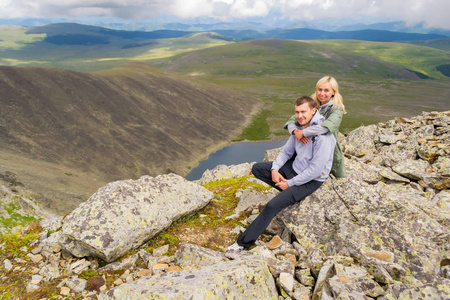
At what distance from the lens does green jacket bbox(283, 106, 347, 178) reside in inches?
371

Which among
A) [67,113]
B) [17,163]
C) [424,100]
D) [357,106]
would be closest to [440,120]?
[17,163]

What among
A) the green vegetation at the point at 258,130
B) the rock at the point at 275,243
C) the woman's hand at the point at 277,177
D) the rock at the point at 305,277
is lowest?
the green vegetation at the point at 258,130

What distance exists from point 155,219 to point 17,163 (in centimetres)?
6593

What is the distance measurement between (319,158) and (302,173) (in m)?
0.84

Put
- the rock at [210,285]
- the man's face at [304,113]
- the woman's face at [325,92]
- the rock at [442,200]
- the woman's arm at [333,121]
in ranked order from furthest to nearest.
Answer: the rock at [442,200], the woman's face at [325,92], the man's face at [304,113], the woman's arm at [333,121], the rock at [210,285]

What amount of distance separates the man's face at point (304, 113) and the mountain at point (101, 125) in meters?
54.7

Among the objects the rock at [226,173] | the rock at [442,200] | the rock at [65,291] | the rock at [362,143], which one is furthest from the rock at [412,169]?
the rock at [65,291]

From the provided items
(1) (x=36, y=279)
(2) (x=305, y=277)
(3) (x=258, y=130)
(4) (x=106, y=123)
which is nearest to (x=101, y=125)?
(4) (x=106, y=123)

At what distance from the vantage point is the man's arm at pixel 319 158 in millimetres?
9461

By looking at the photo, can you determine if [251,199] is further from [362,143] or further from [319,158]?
[362,143]

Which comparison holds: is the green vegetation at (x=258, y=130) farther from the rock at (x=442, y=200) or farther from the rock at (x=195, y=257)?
the rock at (x=195, y=257)

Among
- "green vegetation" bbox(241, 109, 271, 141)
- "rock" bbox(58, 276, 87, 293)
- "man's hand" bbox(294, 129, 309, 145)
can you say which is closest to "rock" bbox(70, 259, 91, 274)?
"rock" bbox(58, 276, 87, 293)

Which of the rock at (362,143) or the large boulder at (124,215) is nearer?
the large boulder at (124,215)

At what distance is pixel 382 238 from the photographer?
29.5 feet
